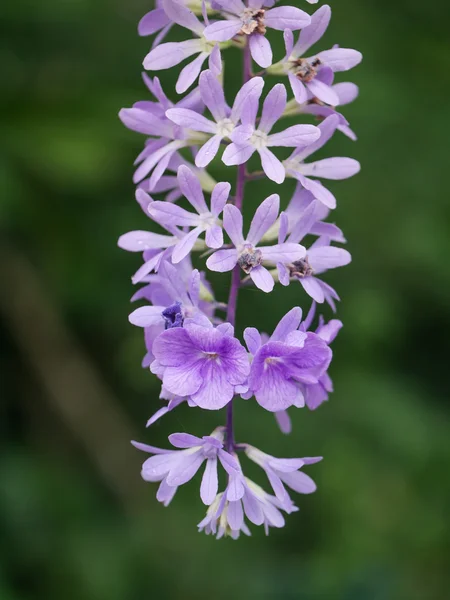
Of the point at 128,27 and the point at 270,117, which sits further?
the point at 128,27

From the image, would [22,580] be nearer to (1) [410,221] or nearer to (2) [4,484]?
(2) [4,484]

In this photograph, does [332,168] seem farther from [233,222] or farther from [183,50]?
[183,50]

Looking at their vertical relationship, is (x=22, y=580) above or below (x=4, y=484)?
below

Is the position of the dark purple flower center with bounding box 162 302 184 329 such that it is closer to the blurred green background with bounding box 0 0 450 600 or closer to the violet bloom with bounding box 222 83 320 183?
the violet bloom with bounding box 222 83 320 183

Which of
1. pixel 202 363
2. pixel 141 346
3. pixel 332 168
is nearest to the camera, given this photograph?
pixel 202 363

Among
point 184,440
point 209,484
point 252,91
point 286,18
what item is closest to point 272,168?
point 252,91

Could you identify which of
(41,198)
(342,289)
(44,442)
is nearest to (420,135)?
(342,289)
